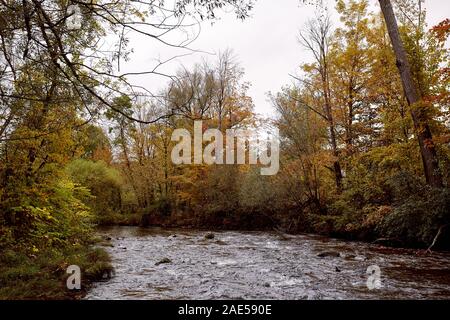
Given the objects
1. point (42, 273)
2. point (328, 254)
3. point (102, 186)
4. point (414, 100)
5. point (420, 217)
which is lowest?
point (328, 254)

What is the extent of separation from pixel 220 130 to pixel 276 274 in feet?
69.7

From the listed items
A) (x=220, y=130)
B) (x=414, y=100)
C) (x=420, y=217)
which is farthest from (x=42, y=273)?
(x=220, y=130)

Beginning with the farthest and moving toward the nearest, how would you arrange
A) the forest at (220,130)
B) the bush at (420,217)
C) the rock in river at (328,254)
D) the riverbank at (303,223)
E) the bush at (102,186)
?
the bush at (102,186)
the riverbank at (303,223)
the rock in river at (328,254)
the bush at (420,217)
the forest at (220,130)

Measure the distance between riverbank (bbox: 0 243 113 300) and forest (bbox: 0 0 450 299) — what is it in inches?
1.5

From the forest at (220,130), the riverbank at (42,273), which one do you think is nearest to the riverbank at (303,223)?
the forest at (220,130)

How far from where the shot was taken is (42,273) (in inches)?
298

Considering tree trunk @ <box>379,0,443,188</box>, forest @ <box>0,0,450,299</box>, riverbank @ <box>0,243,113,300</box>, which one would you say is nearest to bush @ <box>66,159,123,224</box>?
forest @ <box>0,0,450,299</box>

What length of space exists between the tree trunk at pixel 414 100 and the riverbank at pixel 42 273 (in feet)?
34.6

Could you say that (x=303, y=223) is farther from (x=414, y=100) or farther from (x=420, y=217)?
(x=414, y=100)

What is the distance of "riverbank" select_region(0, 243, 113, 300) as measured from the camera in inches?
260

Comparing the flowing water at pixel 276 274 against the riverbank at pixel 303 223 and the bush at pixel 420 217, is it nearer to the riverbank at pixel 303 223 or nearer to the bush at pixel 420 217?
the bush at pixel 420 217

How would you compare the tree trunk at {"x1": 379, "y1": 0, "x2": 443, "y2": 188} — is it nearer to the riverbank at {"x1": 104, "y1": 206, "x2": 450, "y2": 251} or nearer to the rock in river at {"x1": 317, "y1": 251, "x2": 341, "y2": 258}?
the riverbank at {"x1": 104, "y1": 206, "x2": 450, "y2": 251}

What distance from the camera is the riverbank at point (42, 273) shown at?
6594 mm
